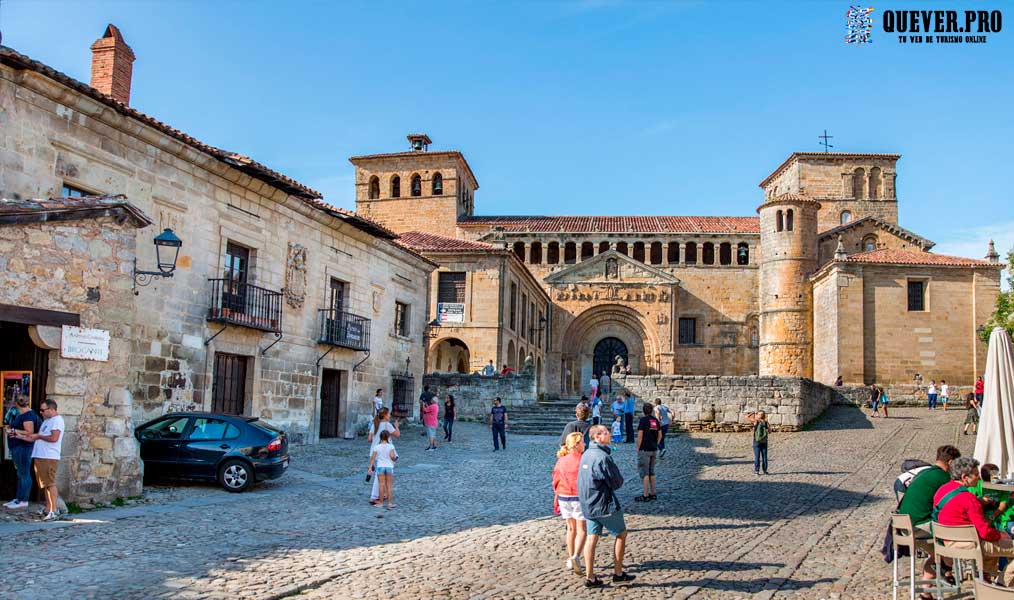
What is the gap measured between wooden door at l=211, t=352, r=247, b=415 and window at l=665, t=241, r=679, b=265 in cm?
3511

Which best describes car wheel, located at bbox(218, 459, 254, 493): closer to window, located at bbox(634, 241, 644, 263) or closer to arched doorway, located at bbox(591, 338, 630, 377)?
arched doorway, located at bbox(591, 338, 630, 377)

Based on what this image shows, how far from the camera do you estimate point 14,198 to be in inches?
454

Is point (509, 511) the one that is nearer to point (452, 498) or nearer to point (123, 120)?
point (452, 498)

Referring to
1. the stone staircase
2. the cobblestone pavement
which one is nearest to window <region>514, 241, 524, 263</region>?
the stone staircase

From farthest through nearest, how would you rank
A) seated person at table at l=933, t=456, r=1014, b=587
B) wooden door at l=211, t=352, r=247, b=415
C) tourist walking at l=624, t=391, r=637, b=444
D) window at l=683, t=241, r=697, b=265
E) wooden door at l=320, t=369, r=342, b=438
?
window at l=683, t=241, r=697, b=265, tourist walking at l=624, t=391, r=637, b=444, wooden door at l=320, t=369, r=342, b=438, wooden door at l=211, t=352, r=247, b=415, seated person at table at l=933, t=456, r=1014, b=587

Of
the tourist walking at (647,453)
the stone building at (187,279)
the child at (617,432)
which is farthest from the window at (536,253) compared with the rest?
Result: the tourist walking at (647,453)

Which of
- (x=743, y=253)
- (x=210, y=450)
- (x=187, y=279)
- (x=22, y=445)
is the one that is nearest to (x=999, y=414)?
(x=210, y=450)

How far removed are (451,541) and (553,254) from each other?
131 feet

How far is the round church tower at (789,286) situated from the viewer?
4172 centimetres

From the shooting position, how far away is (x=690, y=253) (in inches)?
1914

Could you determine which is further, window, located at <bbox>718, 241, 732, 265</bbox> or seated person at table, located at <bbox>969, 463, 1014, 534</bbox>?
window, located at <bbox>718, 241, 732, 265</bbox>

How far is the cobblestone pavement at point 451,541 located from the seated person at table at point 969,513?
0.96 m

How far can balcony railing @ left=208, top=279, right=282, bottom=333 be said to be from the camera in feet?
51.6

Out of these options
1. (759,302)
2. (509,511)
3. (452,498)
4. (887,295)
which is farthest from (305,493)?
(759,302)
